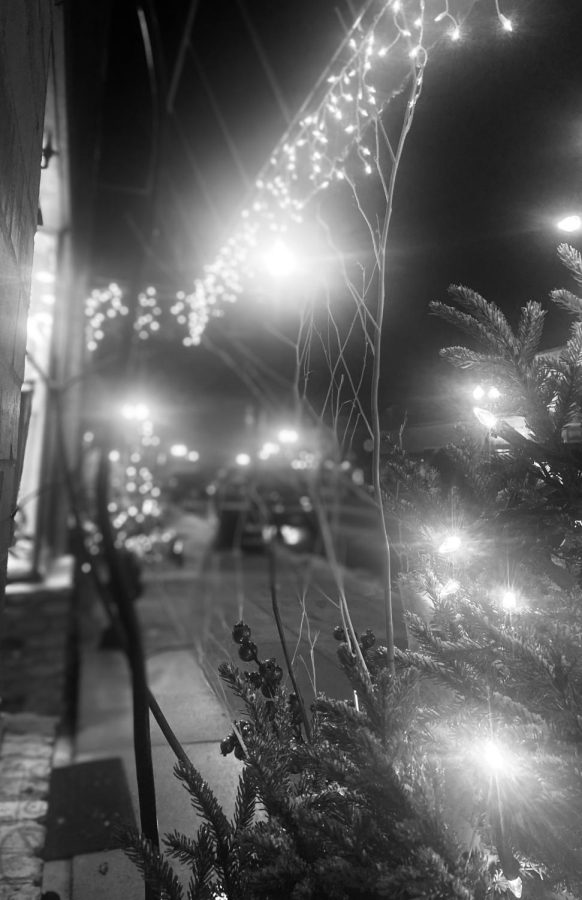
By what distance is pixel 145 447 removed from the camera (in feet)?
30.4

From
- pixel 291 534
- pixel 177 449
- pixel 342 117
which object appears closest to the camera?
pixel 342 117

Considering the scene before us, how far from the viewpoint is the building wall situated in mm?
1716

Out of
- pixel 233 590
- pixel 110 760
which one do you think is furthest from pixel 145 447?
pixel 110 760

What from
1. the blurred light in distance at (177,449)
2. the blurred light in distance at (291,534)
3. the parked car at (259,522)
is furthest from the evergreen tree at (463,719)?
the blurred light in distance at (291,534)

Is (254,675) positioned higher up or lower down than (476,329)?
lower down

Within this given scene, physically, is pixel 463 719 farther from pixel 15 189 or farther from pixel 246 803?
pixel 15 189

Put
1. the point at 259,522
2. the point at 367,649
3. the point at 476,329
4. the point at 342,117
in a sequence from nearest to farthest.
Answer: the point at 476,329 < the point at 367,649 < the point at 342,117 < the point at 259,522

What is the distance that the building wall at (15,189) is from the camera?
1716 mm

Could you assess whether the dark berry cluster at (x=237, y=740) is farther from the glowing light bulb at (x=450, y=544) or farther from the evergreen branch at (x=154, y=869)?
the glowing light bulb at (x=450, y=544)

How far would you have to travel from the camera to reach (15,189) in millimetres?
1876

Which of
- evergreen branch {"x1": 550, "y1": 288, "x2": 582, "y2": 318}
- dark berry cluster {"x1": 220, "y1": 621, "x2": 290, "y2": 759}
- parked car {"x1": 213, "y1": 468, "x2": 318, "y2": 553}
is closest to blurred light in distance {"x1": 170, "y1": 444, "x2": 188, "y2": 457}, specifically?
parked car {"x1": 213, "y1": 468, "x2": 318, "y2": 553}

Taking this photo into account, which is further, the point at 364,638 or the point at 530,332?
the point at 364,638

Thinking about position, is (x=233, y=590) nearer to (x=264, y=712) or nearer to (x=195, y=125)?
(x=195, y=125)

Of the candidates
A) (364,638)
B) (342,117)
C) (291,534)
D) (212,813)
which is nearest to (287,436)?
(364,638)
